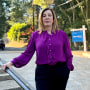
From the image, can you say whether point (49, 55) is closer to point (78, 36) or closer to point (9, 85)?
point (9, 85)

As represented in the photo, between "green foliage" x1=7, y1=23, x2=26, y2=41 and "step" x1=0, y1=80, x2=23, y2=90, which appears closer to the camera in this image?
"step" x1=0, y1=80, x2=23, y2=90

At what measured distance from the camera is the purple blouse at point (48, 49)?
6.66ft

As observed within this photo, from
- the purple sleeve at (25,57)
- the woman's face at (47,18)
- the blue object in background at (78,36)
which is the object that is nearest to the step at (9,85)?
the purple sleeve at (25,57)

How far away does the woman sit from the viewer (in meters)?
2.04

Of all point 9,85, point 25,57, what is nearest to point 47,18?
point 25,57

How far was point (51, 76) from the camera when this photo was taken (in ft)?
6.72

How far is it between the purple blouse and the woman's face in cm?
10

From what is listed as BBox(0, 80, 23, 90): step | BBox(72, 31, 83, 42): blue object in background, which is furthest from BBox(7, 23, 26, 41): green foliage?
BBox(0, 80, 23, 90): step

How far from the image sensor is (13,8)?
34062mm

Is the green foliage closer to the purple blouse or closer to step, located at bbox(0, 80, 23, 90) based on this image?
step, located at bbox(0, 80, 23, 90)

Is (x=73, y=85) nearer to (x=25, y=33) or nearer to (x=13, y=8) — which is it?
(x=25, y=33)

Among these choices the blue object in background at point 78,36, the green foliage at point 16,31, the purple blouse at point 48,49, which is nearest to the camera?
the purple blouse at point 48,49

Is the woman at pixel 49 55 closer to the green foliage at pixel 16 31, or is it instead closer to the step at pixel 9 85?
the step at pixel 9 85

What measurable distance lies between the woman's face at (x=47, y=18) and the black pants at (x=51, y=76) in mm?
441
